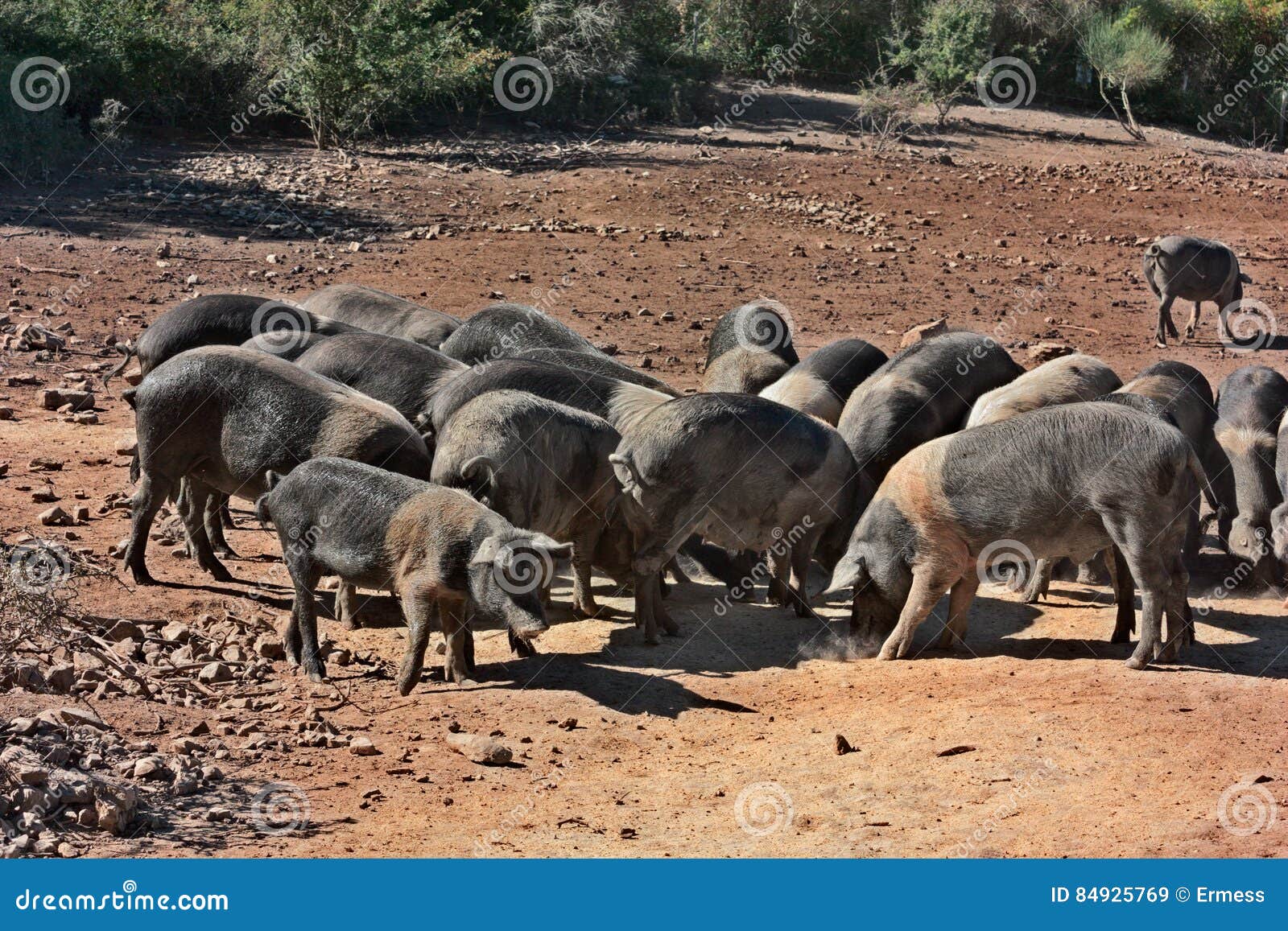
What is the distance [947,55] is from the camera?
23.7 metres

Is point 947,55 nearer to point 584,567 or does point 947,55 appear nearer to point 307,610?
point 584,567

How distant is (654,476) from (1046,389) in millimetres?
2939

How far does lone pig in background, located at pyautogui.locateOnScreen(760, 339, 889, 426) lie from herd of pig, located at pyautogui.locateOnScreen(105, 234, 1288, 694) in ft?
0.14

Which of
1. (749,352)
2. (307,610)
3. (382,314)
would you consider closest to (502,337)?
(382,314)

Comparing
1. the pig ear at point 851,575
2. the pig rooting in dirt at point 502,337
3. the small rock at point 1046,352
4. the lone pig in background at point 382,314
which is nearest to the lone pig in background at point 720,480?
the pig ear at point 851,575

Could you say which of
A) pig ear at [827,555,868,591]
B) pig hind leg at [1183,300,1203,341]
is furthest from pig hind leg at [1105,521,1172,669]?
pig hind leg at [1183,300,1203,341]

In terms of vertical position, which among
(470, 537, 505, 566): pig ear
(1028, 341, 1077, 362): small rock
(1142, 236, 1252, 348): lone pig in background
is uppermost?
(1142, 236, 1252, 348): lone pig in background

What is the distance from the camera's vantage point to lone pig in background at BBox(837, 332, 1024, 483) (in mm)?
9898

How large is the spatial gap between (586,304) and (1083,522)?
869 centimetres

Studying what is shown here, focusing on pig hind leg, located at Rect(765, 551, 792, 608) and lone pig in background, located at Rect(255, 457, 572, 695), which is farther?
pig hind leg, located at Rect(765, 551, 792, 608)

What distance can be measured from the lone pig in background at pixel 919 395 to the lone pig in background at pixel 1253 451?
1519mm

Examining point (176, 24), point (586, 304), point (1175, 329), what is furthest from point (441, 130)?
point (1175, 329)

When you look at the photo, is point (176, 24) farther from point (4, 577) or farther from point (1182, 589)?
point (1182, 589)

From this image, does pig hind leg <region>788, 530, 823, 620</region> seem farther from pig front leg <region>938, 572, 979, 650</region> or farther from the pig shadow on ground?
the pig shadow on ground
